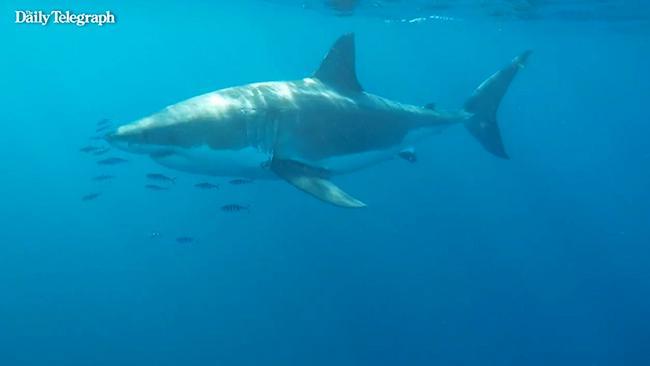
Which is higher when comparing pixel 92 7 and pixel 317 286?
pixel 92 7

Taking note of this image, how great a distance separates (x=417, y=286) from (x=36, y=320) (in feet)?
45.5

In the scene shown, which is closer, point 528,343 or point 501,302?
point 528,343

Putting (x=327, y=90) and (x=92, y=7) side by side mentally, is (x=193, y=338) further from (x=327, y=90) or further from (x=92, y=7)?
(x=92, y=7)

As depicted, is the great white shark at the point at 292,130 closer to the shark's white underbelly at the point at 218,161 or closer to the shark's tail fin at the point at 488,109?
the shark's white underbelly at the point at 218,161

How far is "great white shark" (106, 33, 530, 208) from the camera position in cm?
664

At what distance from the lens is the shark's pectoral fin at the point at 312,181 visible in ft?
22.0

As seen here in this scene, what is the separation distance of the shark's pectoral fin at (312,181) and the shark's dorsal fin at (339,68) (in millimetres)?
2140

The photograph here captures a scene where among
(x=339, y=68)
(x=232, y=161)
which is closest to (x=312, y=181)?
(x=232, y=161)

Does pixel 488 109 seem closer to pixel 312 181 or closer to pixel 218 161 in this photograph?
pixel 312 181

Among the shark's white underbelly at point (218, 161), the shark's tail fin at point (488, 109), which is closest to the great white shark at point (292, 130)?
the shark's white underbelly at point (218, 161)

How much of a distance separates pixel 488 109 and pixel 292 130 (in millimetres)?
6030

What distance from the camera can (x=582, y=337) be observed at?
71.0ft

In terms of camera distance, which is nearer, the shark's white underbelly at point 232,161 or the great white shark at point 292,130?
the great white shark at point 292,130

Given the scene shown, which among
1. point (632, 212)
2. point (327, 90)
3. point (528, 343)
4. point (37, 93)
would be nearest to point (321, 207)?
point (528, 343)
